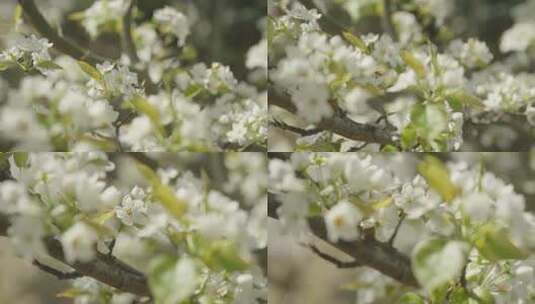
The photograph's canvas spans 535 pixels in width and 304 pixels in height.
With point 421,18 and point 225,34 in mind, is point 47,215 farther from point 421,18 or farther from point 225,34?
point 225,34

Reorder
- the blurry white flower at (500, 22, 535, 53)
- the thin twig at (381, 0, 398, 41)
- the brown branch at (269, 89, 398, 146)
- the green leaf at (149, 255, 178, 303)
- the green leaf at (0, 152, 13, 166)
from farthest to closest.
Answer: the blurry white flower at (500, 22, 535, 53) → the thin twig at (381, 0, 398, 41) → the brown branch at (269, 89, 398, 146) → the green leaf at (0, 152, 13, 166) → the green leaf at (149, 255, 178, 303)

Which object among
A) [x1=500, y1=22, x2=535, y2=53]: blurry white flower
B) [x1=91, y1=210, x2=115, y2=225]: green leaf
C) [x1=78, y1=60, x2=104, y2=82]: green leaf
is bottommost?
[x1=500, y1=22, x2=535, y2=53]: blurry white flower

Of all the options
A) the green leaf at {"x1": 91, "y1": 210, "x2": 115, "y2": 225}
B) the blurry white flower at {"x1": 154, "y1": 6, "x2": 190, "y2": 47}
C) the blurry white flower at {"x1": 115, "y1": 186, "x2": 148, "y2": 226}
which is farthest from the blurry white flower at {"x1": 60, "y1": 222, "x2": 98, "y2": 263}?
the blurry white flower at {"x1": 154, "y1": 6, "x2": 190, "y2": 47}

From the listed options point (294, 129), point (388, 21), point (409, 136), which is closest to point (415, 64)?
point (409, 136)

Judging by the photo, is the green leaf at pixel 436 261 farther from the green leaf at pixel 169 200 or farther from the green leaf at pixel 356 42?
the green leaf at pixel 356 42

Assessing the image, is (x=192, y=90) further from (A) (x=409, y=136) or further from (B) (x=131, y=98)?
(A) (x=409, y=136)

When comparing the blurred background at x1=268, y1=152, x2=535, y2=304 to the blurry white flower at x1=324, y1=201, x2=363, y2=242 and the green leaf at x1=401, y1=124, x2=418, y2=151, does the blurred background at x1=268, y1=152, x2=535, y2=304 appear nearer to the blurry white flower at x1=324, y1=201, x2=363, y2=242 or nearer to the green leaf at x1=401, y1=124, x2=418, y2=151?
the green leaf at x1=401, y1=124, x2=418, y2=151
